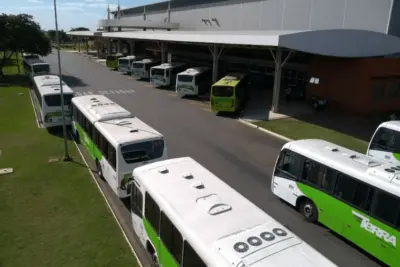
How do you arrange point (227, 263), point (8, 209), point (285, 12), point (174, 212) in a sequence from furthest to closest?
point (285, 12) → point (8, 209) → point (174, 212) → point (227, 263)

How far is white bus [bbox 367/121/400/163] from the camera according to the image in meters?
12.9

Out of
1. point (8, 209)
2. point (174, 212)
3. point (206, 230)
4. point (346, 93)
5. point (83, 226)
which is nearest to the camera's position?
point (206, 230)

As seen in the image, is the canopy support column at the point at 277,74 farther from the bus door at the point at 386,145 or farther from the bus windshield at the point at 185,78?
the bus door at the point at 386,145

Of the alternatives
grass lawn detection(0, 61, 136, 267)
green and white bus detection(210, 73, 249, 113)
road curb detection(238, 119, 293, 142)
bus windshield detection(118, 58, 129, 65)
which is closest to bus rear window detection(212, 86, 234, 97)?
green and white bus detection(210, 73, 249, 113)

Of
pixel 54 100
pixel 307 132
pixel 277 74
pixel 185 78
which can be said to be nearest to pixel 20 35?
pixel 185 78

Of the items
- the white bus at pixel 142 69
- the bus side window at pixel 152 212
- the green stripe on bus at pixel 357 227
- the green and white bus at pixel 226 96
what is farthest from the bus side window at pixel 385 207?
the white bus at pixel 142 69

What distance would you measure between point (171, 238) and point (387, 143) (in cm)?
1058

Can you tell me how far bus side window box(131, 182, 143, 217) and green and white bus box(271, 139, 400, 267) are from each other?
5329 millimetres

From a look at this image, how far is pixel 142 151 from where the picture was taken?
11.1 meters

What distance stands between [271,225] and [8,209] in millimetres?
8818

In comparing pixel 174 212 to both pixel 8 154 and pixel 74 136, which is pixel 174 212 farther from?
pixel 74 136

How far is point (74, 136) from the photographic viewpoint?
18.2 m

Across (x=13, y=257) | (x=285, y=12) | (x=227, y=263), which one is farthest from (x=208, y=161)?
(x=285, y=12)

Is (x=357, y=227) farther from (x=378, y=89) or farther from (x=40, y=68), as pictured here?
(x=40, y=68)
